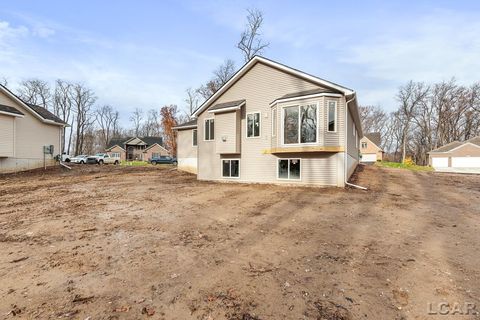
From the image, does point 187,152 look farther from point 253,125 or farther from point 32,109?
point 32,109

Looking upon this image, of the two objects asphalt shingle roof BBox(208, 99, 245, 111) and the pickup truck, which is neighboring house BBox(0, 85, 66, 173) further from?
the pickup truck

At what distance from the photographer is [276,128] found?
46.1 feet

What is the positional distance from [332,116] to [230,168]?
6485 millimetres

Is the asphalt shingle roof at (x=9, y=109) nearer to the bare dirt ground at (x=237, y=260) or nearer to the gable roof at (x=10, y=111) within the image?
the gable roof at (x=10, y=111)

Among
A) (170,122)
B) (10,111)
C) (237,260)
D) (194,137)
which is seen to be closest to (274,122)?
(194,137)

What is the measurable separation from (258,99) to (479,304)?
13.0m

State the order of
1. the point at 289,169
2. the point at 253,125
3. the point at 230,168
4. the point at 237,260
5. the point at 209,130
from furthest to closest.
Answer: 1. the point at 209,130
2. the point at 230,168
3. the point at 253,125
4. the point at 289,169
5. the point at 237,260

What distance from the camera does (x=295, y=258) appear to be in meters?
4.95

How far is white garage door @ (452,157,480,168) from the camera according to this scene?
3776 centimetres

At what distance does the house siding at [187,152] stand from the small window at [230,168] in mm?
6171

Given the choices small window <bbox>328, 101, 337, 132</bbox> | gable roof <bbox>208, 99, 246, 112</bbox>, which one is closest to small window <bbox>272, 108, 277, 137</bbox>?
gable roof <bbox>208, 99, 246, 112</bbox>

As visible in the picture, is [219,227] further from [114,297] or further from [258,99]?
[258,99]

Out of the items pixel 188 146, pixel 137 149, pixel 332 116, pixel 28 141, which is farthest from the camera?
pixel 137 149

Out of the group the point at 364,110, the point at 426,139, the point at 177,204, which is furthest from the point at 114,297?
the point at 364,110
